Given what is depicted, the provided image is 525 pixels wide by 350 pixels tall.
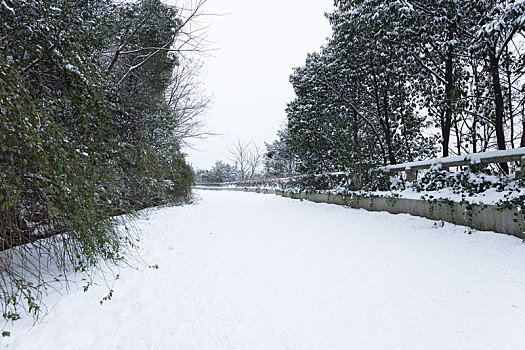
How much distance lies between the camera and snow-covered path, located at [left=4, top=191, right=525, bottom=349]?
1.92 meters

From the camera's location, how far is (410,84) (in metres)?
9.10

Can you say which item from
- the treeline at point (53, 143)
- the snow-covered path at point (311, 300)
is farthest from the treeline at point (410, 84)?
the treeline at point (53, 143)

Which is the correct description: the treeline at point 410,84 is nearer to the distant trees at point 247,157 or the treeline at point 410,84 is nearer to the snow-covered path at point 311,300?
the snow-covered path at point 311,300

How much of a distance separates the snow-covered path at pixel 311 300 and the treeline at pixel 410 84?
418 centimetres

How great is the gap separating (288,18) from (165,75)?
15.3ft

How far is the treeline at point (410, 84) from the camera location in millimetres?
6062

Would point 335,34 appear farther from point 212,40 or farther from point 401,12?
point 212,40

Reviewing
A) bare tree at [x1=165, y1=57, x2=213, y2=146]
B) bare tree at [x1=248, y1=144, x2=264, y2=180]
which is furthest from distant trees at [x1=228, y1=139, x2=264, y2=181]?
bare tree at [x1=165, y1=57, x2=213, y2=146]

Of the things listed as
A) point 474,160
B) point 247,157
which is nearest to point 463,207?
point 474,160

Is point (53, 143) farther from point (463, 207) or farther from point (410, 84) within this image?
point (410, 84)

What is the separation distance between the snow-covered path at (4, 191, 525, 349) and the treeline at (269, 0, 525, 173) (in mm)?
4176

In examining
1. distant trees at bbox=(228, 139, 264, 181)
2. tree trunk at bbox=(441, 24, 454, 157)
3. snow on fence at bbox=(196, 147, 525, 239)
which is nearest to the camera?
snow on fence at bbox=(196, 147, 525, 239)

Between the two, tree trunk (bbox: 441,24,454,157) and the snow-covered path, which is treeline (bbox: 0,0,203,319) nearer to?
the snow-covered path

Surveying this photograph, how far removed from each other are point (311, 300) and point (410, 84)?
30.3 ft
